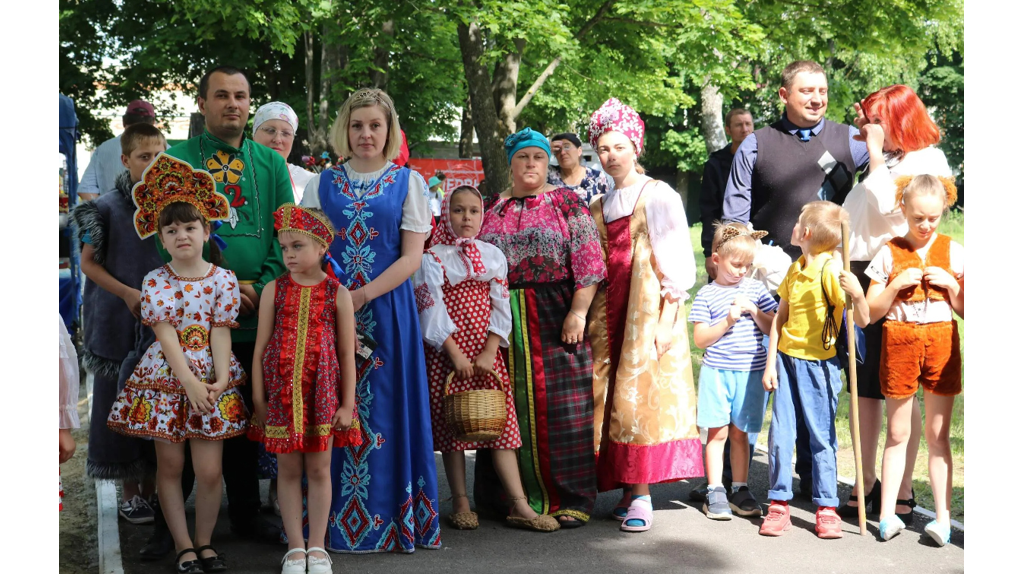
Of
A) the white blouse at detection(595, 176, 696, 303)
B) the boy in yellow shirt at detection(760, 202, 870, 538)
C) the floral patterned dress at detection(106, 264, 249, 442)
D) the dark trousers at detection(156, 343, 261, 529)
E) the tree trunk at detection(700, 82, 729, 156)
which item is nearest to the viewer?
the floral patterned dress at detection(106, 264, 249, 442)

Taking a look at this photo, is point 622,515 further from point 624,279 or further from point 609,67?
point 609,67

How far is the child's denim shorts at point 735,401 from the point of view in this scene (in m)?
5.15

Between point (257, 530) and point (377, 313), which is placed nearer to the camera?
point (377, 313)

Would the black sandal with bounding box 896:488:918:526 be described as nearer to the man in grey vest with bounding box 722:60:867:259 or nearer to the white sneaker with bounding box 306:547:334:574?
the man in grey vest with bounding box 722:60:867:259

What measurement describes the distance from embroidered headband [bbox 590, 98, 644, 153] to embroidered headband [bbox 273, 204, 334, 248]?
5.00ft

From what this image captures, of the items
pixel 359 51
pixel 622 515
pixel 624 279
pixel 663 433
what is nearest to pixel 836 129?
pixel 624 279

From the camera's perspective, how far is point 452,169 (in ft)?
58.1

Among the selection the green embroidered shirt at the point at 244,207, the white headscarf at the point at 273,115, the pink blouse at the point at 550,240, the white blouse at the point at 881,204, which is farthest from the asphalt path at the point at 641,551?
the white headscarf at the point at 273,115

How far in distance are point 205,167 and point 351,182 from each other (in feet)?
2.07

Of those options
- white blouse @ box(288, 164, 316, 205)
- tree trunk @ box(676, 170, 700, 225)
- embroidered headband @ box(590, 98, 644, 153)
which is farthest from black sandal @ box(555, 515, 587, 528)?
tree trunk @ box(676, 170, 700, 225)

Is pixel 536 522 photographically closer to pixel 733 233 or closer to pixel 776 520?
pixel 776 520

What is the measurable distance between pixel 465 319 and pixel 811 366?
5.52 feet

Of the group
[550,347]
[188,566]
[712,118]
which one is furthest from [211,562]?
[712,118]

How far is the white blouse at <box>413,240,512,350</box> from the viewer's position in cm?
483
